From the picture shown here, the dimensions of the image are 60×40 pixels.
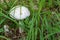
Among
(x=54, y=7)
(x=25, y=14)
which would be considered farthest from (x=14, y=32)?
(x=54, y=7)

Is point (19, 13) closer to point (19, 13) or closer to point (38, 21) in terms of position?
point (19, 13)

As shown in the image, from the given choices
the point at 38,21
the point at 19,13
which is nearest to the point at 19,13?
the point at 19,13
